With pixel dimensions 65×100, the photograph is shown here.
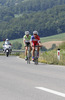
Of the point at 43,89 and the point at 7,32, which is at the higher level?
the point at 7,32

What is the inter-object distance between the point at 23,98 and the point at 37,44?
36.2ft

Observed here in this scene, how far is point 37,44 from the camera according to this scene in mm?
18109

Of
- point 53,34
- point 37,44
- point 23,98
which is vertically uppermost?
point 53,34

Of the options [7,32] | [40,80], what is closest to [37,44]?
[40,80]

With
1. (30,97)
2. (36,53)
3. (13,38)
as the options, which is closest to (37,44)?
(36,53)

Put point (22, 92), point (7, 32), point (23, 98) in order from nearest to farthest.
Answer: point (23, 98), point (22, 92), point (7, 32)

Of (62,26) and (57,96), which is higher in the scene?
(62,26)

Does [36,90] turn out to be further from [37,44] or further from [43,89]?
[37,44]

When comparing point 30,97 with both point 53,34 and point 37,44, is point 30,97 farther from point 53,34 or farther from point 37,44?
point 53,34

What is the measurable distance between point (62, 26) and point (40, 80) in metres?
182

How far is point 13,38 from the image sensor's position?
172 metres

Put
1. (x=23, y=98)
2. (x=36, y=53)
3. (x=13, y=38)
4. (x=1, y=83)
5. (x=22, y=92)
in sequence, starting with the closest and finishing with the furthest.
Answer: (x=23, y=98) < (x=22, y=92) < (x=1, y=83) < (x=36, y=53) < (x=13, y=38)

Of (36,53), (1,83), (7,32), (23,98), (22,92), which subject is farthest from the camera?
(7,32)

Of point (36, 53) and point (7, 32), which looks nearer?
point (36, 53)
